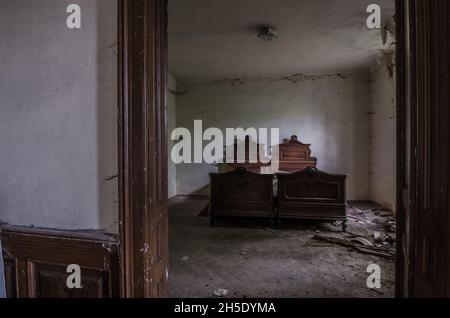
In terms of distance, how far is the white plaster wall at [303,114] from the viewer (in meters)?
5.77

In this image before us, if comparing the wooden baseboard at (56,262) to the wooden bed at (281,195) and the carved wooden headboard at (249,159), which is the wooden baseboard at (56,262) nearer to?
the wooden bed at (281,195)

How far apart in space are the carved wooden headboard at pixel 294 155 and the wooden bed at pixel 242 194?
205 cm

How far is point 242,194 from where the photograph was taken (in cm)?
385

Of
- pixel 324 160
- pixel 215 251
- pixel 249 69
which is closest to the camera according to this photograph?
pixel 215 251

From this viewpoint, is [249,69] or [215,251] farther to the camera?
[249,69]

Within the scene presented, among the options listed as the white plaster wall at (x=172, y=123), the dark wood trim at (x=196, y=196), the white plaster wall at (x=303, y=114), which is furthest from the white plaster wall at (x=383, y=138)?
the white plaster wall at (x=172, y=123)

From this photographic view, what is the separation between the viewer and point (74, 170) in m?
1.08

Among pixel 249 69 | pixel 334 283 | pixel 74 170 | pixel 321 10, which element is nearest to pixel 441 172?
pixel 74 170

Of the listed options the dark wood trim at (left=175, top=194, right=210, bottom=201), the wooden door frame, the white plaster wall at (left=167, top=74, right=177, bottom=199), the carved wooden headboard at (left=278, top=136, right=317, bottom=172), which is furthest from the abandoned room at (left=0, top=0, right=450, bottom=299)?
the carved wooden headboard at (left=278, top=136, right=317, bottom=172)

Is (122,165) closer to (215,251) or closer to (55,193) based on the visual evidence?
(55,193)

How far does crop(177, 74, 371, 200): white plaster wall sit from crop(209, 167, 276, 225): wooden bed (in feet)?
7.90

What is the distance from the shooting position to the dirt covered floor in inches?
86.7

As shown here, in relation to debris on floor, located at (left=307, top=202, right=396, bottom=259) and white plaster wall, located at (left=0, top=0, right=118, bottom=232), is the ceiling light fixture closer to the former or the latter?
debris on floor, located at (left=307, top=202, right=396, bottom=259)

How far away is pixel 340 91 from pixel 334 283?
15.1ft
